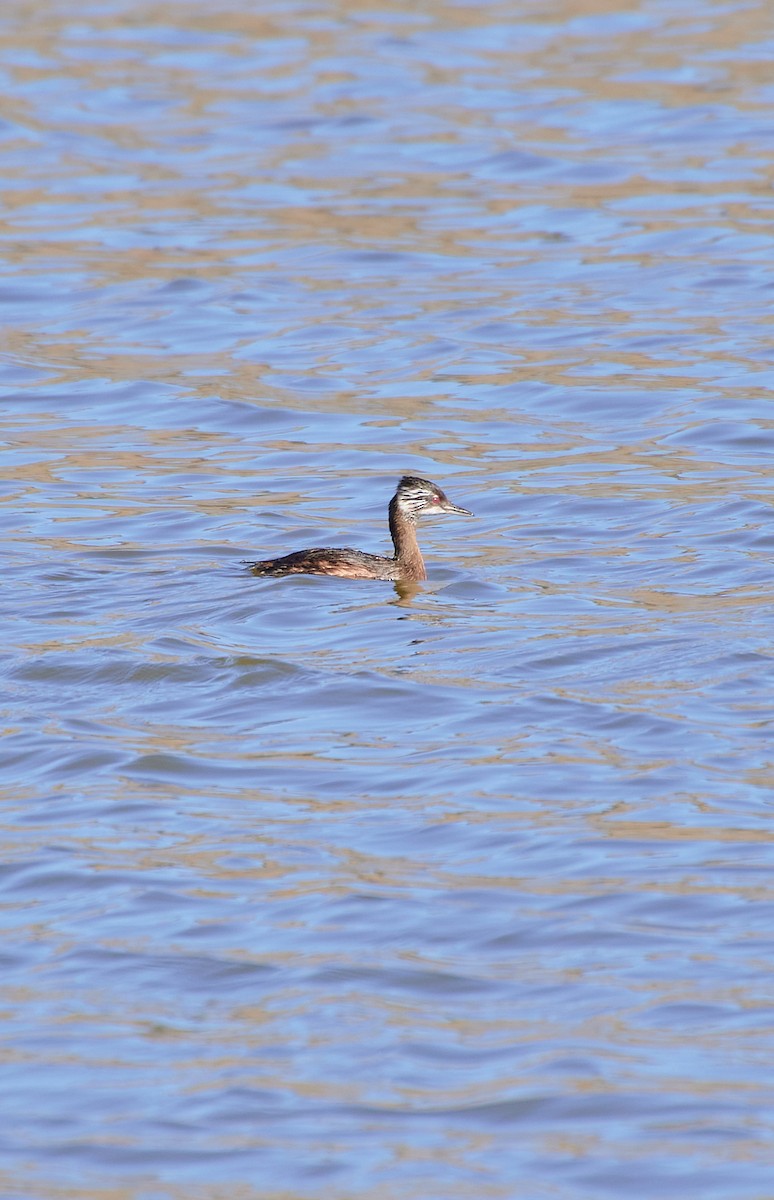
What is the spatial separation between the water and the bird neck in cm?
24

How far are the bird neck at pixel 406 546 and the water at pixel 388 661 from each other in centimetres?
24

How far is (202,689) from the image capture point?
10875 mm

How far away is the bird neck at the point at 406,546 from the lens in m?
13.3

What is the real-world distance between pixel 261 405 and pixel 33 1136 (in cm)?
1144

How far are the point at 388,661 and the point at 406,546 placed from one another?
2.11 m

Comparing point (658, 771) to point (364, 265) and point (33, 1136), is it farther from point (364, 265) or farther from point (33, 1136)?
point (364, 265)

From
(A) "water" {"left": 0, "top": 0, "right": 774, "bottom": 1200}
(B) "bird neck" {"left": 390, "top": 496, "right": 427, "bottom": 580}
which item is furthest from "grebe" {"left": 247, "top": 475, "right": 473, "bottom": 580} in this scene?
(A) "water" {"left": 0, "top": 0, "right": 774, "bottom": 1200}

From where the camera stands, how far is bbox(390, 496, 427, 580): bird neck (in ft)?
43.6

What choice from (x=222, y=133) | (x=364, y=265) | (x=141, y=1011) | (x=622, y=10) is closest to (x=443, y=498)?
(x=141, y=1011)

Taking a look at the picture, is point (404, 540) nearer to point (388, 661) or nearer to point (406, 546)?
point (406, 546)

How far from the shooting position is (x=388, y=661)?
11336 millimetres

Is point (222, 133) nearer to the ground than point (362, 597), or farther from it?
farther from it

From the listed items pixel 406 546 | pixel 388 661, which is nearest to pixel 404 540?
pixel 406 546

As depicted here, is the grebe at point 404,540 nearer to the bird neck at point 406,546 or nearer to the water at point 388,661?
the bird neck at point 406,546
